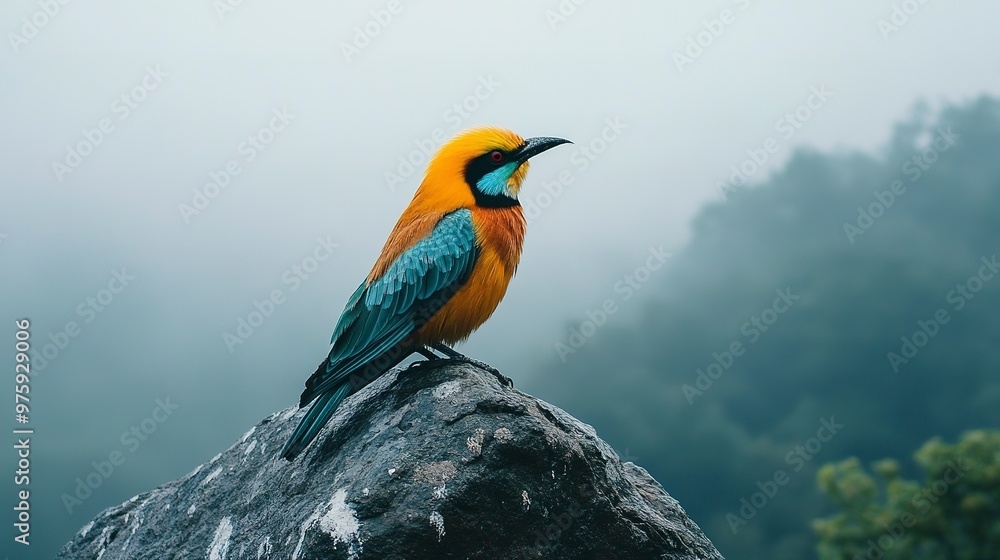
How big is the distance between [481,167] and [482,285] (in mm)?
815

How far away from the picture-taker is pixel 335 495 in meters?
4.43

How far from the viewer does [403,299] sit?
4953mm

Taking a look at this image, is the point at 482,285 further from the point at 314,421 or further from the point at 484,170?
the point at 314,421

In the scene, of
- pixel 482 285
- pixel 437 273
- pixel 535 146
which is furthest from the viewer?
pixel 535 146

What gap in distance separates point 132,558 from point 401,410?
2.49 m

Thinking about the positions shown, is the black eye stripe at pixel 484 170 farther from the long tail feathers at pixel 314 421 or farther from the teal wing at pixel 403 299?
the long tail feathers at pixel 314 421

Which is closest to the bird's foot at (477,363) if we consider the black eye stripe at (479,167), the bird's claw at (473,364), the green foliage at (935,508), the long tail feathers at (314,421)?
the bird's claw at (473,364)

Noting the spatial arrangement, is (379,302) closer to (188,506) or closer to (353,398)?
(353,398)

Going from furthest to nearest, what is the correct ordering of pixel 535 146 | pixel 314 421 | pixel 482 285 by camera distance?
pixel 535 146 < pixel 482 285 < pixel 314 421

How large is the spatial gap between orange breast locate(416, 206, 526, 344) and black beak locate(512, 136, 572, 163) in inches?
16.0

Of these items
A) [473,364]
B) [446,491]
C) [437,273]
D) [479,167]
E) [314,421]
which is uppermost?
[479,167]

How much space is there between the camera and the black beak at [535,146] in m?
5.50

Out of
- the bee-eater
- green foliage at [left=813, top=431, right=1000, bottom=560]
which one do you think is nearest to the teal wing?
the bee-eater

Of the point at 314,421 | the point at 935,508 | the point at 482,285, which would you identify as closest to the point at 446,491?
the point at 314,421
